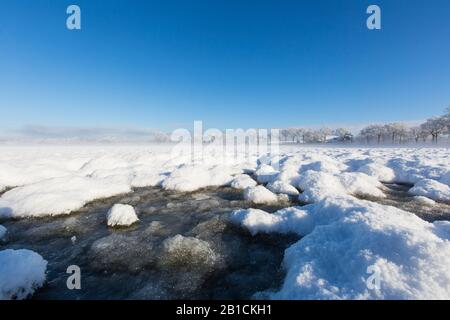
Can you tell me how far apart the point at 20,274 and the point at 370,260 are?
6.65m

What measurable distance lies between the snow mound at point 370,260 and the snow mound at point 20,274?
480cm

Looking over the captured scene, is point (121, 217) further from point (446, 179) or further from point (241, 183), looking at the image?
point (446, 179)

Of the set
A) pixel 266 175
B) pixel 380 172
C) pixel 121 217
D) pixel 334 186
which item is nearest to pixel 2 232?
pixel 121 217

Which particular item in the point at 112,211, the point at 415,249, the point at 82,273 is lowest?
the point at 82,273

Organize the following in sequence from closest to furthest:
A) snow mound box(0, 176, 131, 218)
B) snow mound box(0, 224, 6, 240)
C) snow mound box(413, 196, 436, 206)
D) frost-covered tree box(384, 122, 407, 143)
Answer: snow mound box(0, 224, 6, 240) → snow mound box(0, 176, 131, 218) → snow mound box(413, 196, 436, 206) → frost-covered tree box(384, 122, 407, 143)

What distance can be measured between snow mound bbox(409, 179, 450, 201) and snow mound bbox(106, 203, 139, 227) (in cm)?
1218

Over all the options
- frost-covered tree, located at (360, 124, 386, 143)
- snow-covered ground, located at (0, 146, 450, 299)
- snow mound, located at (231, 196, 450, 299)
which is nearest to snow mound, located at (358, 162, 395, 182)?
snow-covered ground, located at (0, 146, 450, 299)

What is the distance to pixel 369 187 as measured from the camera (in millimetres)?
11117

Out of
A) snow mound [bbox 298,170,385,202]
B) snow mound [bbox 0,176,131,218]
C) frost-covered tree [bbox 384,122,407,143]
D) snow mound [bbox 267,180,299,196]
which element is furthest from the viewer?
frost-covered tree [bbox 384,122,407,143]

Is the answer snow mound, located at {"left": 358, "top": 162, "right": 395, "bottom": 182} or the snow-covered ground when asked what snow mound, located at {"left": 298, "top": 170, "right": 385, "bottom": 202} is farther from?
snow mound, located at {"left": 358, "top": 162, "right": 395, "bottom": 182}

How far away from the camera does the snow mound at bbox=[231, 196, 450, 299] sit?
350 centimetres
